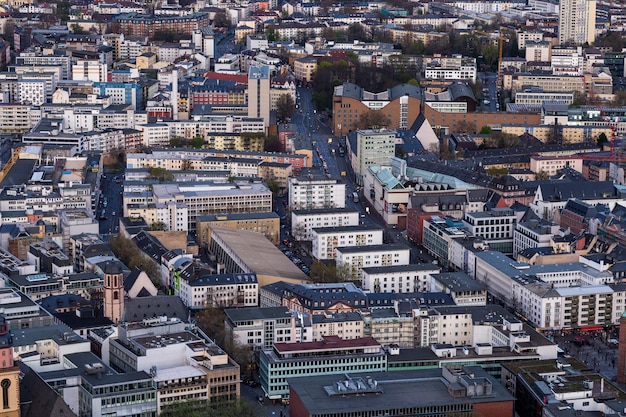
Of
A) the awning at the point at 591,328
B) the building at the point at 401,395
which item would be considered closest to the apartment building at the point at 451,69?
the awning at the point at 591,328

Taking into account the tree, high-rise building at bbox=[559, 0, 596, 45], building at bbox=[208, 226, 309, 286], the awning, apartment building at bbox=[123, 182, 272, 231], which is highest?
high-rise building at bbox=[559, 0, 596, 45]

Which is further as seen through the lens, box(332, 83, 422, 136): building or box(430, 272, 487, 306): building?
box(332, 83, 422, 136): building

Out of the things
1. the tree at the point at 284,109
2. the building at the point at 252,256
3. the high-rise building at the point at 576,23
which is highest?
the high-rise building at the point at 576,23

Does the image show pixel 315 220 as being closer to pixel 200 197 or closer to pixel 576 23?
pixel 200 197

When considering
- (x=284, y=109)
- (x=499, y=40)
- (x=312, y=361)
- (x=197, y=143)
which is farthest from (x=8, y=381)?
(x=499, y=40)

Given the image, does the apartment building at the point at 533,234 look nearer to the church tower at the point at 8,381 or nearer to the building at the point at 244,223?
the building at the point at 244,223

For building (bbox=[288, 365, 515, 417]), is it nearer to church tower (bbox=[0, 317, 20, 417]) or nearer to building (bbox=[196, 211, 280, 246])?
church tower (bbox=[0, 317, 20, 417])

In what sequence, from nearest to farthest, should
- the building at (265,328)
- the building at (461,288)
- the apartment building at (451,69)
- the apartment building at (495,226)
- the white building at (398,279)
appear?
the building at (265,328), the building at (461,288), the white building at (398,279), the apartment building at (495,226), the apartment building at (451,69)

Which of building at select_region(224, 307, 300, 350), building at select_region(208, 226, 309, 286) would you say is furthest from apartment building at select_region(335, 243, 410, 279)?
building at select_region(224, 307, 300, 350)
